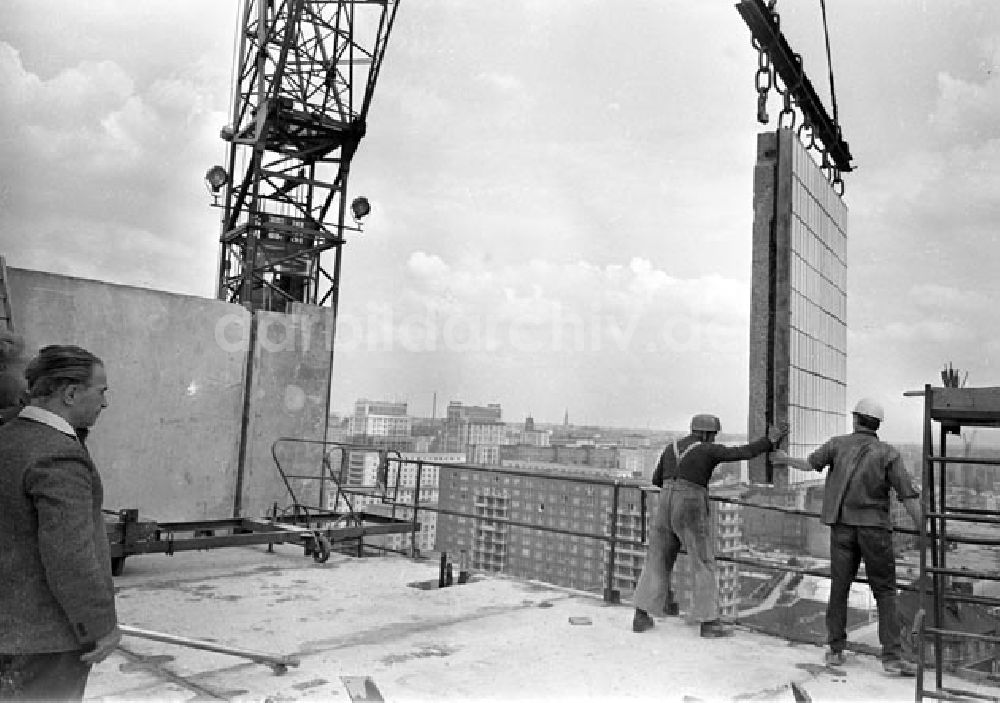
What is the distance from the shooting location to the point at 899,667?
4.97 metres

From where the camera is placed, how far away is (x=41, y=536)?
2348 mm

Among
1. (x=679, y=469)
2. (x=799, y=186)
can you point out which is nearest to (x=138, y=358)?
(x=679, y=469)

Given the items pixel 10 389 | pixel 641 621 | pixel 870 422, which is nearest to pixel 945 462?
pixel 870 422

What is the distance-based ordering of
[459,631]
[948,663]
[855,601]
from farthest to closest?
1. [855,601]
2. [459,631]
3. [948,663]

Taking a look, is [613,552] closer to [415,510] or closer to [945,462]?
[415,510]

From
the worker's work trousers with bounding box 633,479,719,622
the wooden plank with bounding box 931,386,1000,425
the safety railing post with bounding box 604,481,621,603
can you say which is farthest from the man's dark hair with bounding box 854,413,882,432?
the safety railing post with bounding box 604,481,621,603

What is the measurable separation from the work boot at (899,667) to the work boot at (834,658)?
0.26 meters

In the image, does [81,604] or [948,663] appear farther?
[948,663]

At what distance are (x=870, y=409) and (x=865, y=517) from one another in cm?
78

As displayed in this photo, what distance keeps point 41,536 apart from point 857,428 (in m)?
5.03

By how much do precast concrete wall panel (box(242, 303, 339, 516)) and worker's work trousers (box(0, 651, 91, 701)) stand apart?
803 centimetres

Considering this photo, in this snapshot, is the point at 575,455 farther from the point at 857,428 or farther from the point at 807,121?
the point at 857,428

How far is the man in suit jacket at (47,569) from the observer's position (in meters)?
2.36

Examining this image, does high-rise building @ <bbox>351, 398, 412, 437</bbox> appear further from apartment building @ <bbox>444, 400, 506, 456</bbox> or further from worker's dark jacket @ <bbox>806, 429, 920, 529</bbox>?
worker's dark jacket @ <bbox>806, 429, 920, 529</bbox>
